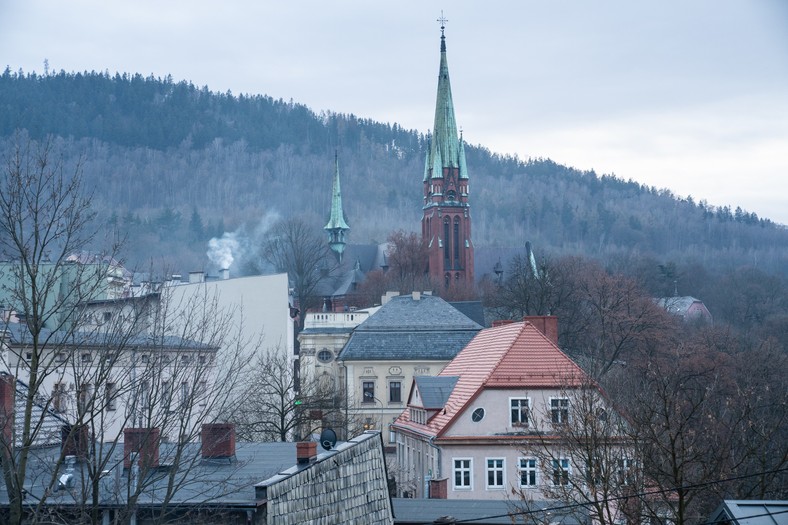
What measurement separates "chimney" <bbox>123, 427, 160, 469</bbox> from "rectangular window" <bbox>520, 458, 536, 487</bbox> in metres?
15.4

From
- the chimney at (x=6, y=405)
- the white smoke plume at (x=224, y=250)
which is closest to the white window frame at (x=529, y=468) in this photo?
the chimney at (x=6, y=405)

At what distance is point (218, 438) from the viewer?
21531 millimetres

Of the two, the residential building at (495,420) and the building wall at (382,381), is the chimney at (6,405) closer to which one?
the residential building at (495,420)

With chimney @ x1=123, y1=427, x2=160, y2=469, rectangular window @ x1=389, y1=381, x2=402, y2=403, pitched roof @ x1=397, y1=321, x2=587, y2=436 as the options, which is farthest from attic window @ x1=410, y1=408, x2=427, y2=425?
chimney @ x1=123, y1=427, x2=160, y2=469

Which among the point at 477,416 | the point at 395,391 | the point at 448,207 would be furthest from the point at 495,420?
the point at 448,207

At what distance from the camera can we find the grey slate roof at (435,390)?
127 ft

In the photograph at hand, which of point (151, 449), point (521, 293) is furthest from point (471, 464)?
point (521, 293)

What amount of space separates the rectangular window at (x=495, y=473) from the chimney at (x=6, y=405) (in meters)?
17.2

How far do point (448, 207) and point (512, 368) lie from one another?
3526 inches

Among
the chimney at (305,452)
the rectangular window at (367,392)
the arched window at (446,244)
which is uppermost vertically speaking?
the arched window at (446,244)

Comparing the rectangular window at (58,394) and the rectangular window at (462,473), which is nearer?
the rectangular window at (58,394)

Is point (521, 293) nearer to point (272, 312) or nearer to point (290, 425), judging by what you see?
point (272, 312)

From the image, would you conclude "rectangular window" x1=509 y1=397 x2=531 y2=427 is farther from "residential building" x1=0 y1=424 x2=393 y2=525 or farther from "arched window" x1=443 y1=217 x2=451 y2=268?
"arched window" x1=443 y1=217 x2=451 y2=268

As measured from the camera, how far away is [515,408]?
35.9 metres
